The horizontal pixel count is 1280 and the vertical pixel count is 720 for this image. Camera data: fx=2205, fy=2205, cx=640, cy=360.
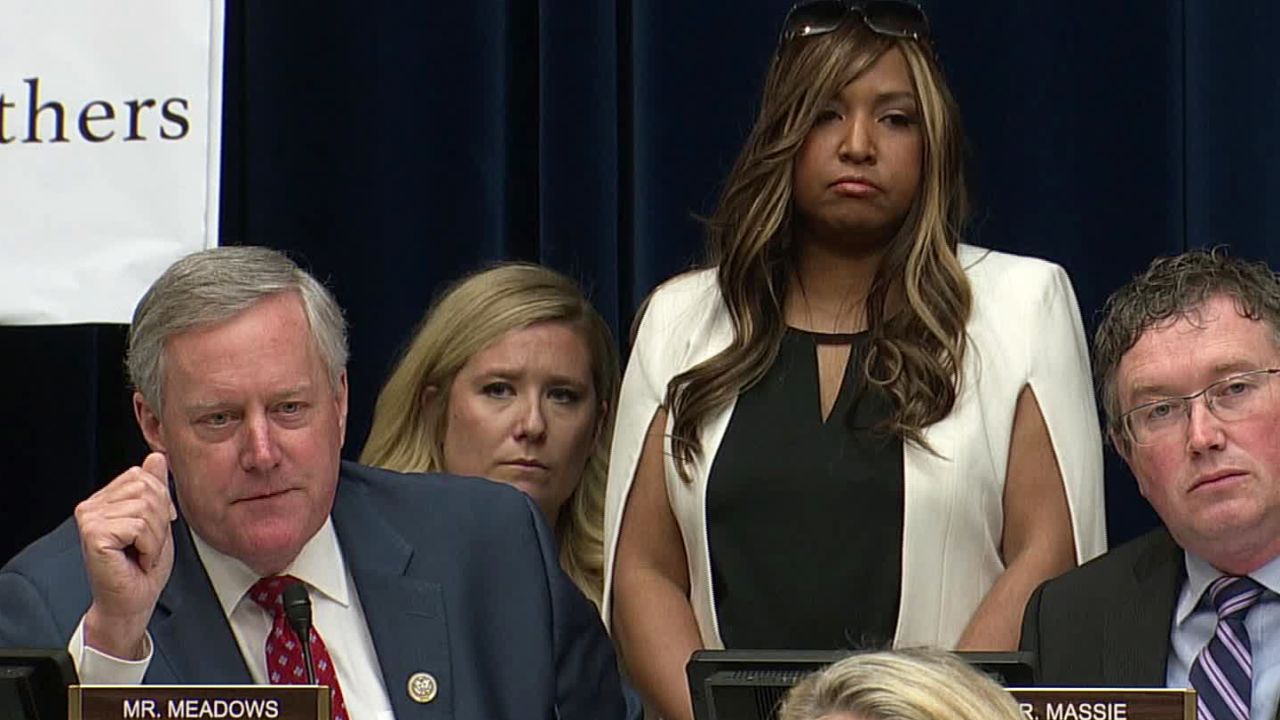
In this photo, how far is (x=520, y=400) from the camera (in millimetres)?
3240

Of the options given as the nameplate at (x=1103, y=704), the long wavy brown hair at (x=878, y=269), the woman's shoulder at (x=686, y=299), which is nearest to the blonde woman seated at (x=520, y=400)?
the woman's shoulder at (x=686, y=299)

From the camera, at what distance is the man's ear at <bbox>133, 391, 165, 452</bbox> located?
249 centimetres

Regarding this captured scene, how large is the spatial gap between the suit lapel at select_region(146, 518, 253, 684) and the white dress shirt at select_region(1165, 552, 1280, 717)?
39.4 inches

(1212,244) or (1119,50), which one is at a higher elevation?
(1119,50)

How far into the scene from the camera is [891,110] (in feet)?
9.09

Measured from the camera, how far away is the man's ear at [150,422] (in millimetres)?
2486

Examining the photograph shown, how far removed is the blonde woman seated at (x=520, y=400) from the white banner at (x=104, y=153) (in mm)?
388

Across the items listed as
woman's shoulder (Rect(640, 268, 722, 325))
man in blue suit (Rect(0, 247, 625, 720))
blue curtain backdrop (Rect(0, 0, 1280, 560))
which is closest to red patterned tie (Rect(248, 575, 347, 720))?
man in blue suit (Rect(0, 247, 625, 720))

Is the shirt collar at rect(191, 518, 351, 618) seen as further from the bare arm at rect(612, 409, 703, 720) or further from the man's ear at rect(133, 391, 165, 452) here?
the bare arm at rect(612, 409, 703, 720)

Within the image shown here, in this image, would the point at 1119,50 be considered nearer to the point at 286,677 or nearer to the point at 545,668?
the point at 545,668

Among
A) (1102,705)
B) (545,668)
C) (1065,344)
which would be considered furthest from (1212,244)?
(1102,705)

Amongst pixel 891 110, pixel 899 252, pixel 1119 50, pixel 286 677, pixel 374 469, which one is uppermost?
pixel 1119 50

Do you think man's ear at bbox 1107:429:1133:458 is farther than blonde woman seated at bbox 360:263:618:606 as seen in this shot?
No

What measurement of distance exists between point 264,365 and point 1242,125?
5.25 ft
